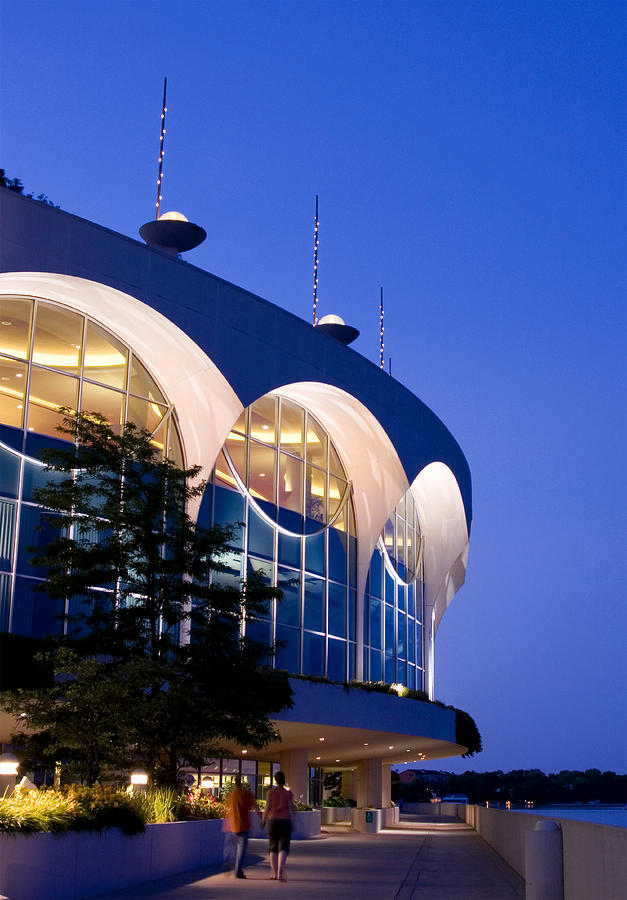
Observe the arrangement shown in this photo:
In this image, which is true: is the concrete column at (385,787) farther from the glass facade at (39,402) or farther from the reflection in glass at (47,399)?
the reflection in glass at (47,399)

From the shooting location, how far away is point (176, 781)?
67.2 ft

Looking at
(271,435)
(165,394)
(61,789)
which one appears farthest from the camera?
(271,435)

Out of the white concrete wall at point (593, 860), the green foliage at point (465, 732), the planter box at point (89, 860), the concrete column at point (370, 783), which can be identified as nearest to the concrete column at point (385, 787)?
the concrete column at point (370, 783)

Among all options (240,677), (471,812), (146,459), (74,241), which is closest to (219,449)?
(74,241)

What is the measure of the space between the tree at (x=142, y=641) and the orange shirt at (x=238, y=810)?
6.77 feet

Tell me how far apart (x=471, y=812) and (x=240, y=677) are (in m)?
36.2

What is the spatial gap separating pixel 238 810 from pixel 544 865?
17.0ft

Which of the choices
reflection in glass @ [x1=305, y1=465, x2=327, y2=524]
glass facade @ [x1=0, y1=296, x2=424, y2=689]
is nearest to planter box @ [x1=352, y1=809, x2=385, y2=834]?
glass facade @ [x1=0, y1=296, x2=424, y2=689]

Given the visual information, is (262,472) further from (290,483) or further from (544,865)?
(544,865)

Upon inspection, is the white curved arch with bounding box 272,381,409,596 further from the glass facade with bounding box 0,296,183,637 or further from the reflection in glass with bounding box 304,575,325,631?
the glass facade with bounding box 0,296,183,637

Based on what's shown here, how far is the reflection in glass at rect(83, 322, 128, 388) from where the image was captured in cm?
2911

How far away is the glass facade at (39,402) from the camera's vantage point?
26.0 m

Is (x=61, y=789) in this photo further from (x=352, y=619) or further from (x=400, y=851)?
(x=352, y=619)

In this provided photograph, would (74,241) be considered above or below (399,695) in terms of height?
above
